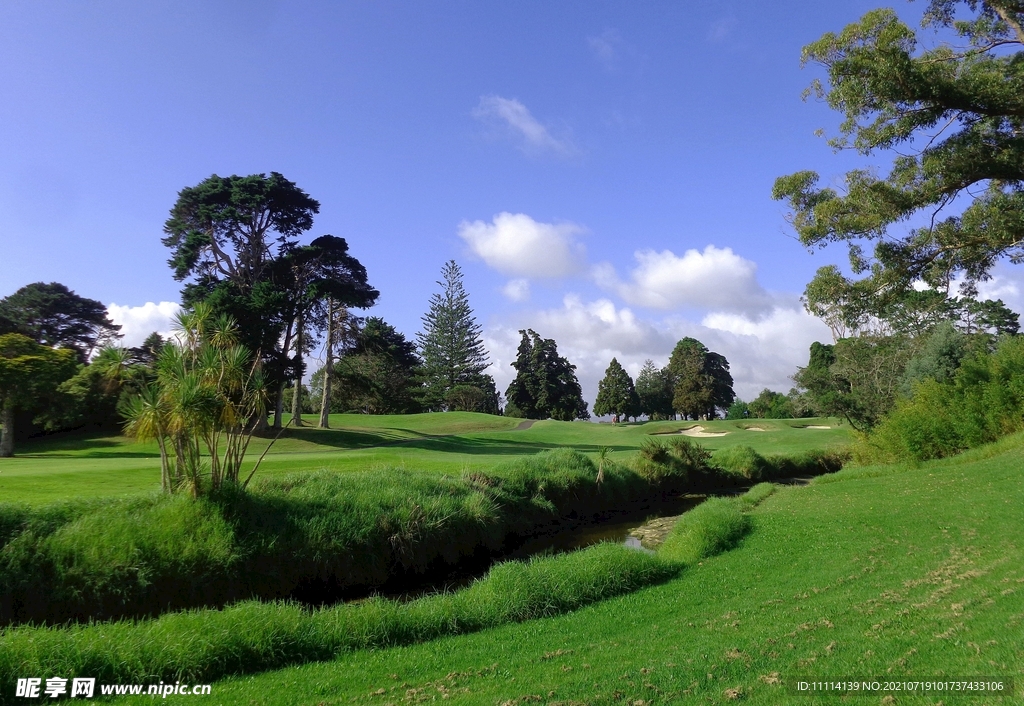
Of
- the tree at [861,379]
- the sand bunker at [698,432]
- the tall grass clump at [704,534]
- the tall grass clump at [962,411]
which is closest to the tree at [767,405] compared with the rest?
the sand bunker at [698,432]

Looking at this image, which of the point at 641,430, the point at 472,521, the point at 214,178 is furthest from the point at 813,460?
the point at 214,178

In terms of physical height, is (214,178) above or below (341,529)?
above

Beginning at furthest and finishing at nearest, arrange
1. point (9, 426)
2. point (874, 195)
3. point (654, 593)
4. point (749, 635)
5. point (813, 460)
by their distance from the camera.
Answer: point (813, 460) → point (9, 426) → point (874, 195) → point (654, 593) → point (749, 635)

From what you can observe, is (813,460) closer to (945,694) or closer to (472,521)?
(472,521)

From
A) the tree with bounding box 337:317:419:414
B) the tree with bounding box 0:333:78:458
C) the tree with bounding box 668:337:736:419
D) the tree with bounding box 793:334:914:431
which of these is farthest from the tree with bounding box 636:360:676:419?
the tree with bounding box 0:333:78:458

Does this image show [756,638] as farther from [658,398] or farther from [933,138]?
[658,398]

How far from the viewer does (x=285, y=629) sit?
8.47 metres

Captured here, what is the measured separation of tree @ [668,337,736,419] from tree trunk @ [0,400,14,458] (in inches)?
2719

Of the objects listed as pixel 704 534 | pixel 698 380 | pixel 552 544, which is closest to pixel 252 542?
pixel 552 544

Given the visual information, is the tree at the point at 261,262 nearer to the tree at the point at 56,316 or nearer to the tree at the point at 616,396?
the tree at the point at 56,316

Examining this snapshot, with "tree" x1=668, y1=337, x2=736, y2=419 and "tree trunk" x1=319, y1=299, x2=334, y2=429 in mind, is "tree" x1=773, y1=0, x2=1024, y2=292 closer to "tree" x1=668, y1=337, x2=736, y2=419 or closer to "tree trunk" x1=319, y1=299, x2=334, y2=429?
"tree trunk" x1=319, y1=299, x2=334, y2=429

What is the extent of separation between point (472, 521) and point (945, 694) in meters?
12.5

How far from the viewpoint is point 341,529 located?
13.9m

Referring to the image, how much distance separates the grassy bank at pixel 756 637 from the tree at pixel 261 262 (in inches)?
1095
